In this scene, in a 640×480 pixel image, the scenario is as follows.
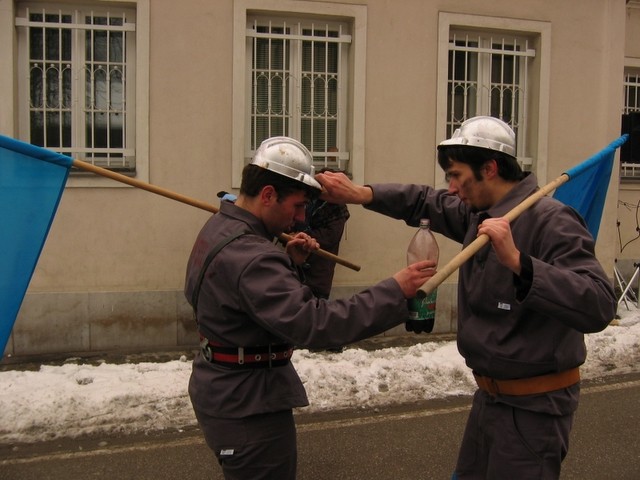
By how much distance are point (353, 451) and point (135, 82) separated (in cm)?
458

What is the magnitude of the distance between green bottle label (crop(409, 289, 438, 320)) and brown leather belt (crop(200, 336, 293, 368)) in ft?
1.63

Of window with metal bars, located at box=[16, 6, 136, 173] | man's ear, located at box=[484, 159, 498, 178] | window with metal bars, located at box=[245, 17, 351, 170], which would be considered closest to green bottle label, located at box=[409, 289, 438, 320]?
man's ear, located at box=[484, 159, 498, 178]

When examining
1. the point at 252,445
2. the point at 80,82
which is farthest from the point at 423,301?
the point at 80,82

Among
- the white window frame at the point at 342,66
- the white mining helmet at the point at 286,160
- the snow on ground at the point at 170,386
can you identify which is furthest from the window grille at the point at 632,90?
the white mining helmet at the point at 286,160

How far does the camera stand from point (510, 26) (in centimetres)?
755

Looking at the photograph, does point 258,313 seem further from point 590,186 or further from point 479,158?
point 590,186

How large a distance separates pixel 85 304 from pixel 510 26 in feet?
19.5

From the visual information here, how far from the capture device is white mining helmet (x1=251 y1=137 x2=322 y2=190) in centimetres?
217

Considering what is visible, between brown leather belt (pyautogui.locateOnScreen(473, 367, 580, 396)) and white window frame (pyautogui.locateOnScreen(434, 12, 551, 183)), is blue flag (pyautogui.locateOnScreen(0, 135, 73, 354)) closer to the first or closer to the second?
brown leather belt (pyautogui.locateOnScreen(473, 367, 580, 396))

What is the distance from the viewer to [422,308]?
2.35 meters

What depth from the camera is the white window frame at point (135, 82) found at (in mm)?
6508

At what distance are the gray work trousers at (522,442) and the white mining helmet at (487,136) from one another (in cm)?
94

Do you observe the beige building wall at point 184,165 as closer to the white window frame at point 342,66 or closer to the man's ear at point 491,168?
the white window frame at point 342,66

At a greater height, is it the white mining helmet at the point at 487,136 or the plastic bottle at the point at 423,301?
the white mining helmet at the point at 487,136
